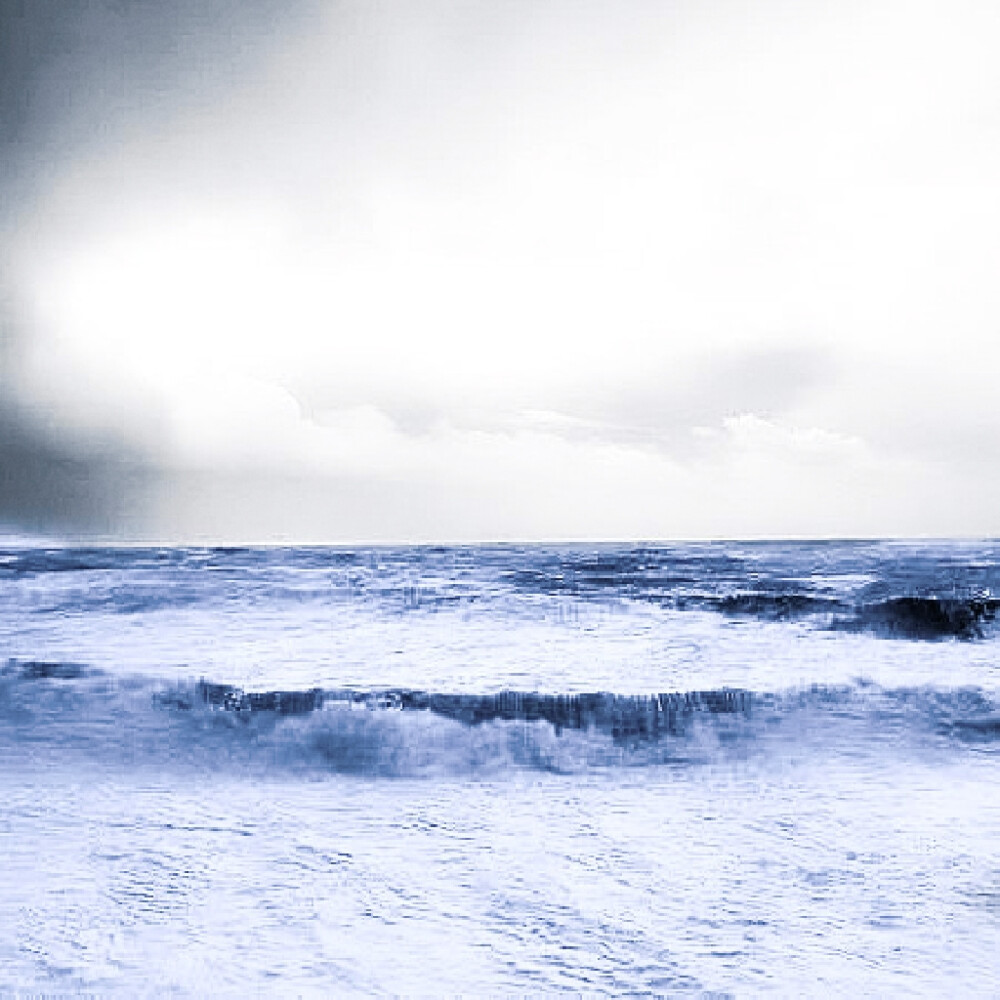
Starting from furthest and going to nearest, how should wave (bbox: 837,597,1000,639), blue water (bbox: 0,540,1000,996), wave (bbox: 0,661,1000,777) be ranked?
wave (bbox: 837,597,1000,639), wave (bbox: 0,661,1000,777), blue water (bbox: 0,540,1000,996)

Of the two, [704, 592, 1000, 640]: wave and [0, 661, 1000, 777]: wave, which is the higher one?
[704, 592, 1000, 640]: wave

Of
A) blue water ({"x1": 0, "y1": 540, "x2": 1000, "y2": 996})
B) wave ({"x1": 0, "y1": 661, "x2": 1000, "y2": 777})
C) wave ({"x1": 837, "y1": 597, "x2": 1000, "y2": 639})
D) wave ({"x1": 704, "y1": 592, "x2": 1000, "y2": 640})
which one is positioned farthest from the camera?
wave ({"x1": 704, "y1": 592, "x2": 1000, "y2": 640})

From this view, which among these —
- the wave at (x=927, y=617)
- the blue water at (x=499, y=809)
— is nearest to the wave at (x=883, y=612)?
the wave at (x=927, y=617)

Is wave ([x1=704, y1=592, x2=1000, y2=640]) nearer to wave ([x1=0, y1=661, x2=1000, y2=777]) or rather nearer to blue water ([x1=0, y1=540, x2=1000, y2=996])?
blue water ([x1=0, y1=540, x2=1000, y2=996])

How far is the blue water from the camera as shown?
227cm

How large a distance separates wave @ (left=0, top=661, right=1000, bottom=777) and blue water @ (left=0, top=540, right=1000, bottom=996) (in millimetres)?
28

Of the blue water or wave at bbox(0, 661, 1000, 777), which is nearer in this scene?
the blue water

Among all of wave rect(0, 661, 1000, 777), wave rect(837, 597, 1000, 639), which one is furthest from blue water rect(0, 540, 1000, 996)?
wave rect(837, 597, 1000, 639)

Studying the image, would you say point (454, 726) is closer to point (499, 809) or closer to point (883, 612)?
point (499, 809)

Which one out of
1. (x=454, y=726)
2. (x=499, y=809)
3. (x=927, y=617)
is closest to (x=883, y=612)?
(x=927, y=617)

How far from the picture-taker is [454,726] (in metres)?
5.19

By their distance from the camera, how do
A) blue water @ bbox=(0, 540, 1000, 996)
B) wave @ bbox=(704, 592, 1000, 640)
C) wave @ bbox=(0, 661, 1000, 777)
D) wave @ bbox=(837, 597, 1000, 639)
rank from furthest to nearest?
wave @ bbox=(704, 592, 1000, 640) → wave @ bbox=(837, 597, 1000, 639) → wave @ bbox=(0, 661, 1000, 777) → blue water @ bbox=(0, 540, 1000, 996)

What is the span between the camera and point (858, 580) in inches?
567

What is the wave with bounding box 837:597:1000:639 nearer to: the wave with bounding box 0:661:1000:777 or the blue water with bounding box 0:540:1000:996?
the blue water with bounding box 0:540:1000:996
